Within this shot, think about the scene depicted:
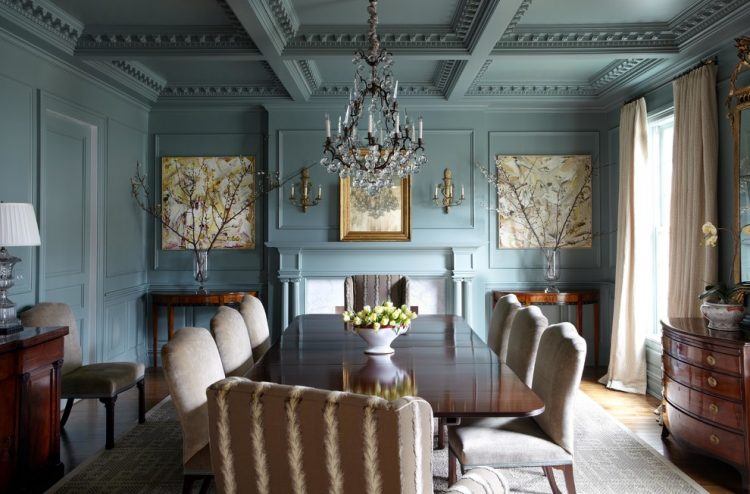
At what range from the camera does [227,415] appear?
1444mm

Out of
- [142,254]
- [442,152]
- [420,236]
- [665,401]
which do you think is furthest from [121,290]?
[665,401]

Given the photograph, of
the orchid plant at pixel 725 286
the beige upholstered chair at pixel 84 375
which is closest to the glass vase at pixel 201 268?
the beige upholstered chair at pixel 84 375

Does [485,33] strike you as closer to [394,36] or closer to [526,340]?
[394,36]

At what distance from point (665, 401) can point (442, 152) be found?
9.90ft

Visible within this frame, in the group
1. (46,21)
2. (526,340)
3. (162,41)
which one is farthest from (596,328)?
(46,21)

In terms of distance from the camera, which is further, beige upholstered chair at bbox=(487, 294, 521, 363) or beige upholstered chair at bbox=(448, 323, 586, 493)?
beige upholstered chair at bbox=(487, 294, 521, 363)

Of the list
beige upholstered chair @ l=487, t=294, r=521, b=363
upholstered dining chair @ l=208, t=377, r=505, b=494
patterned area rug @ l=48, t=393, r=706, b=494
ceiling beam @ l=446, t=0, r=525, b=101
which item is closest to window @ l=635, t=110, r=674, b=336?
patterned area rug @ l=48, t=393, r=706, b=494

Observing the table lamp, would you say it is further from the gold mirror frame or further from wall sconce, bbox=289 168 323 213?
the gold mirror frame

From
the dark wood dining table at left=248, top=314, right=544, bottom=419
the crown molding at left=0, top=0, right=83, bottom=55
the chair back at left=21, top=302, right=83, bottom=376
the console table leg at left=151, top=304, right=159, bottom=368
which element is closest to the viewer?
the dark wood dining table at left=248, top=314, right=544, bottom=419

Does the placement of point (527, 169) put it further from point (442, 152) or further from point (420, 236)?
point (420, 236)

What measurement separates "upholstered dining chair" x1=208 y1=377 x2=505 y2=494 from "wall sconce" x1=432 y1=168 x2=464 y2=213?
4.33 m

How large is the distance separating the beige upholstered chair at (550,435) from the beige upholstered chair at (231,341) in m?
1.13

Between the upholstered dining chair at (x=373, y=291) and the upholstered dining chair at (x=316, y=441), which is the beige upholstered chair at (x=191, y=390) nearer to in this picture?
the upholstered dining chair at (x=316, y=441)

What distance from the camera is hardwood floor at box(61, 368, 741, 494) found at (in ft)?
10.3
